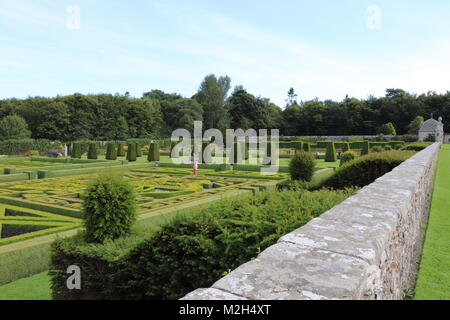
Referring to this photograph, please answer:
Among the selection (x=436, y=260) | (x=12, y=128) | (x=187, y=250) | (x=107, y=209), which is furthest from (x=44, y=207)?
(x=12, y=128)

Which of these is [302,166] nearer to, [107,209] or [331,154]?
[107,209]

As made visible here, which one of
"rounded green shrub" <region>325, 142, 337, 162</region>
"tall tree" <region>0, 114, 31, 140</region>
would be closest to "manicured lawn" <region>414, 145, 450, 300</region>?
"rounded green shrub" <region>325, 142, 337, 162</region>

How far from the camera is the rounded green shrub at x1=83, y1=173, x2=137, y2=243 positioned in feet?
16.3

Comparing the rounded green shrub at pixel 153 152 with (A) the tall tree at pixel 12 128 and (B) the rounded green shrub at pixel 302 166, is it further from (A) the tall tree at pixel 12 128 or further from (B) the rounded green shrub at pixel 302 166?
(A) the tall tree at pixel 12 128

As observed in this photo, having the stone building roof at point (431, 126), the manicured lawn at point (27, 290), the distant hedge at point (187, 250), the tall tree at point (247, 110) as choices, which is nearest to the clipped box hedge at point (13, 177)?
the manicured lawn at point (27, 290)

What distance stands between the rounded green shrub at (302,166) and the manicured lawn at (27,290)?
763 centimetres

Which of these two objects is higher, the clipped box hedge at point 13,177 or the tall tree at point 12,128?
the tall tree at point 12,128

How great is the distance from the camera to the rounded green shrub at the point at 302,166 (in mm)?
10812

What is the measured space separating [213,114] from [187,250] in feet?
171

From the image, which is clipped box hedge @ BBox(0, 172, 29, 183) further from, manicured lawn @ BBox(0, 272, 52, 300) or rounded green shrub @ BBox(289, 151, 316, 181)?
rounded green shrub @ BBox(289, 151, 316, 181)

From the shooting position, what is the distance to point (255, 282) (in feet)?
5.23

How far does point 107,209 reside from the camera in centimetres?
498

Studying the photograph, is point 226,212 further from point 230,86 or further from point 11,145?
point 230,86

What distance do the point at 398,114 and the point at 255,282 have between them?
59057 millimetres
